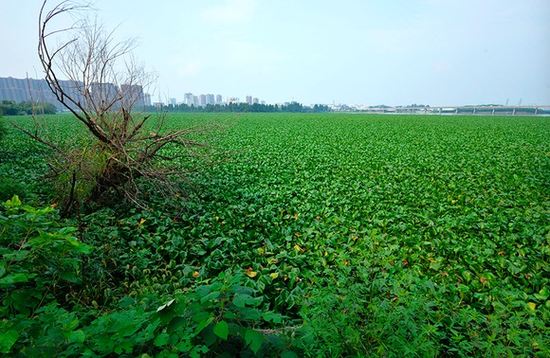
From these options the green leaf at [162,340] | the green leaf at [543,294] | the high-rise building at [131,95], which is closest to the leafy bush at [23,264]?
the green leaf at [162,340]

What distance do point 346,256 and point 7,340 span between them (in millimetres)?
2194

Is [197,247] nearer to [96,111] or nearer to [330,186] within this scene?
[96,111]

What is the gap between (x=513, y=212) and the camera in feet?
14.4

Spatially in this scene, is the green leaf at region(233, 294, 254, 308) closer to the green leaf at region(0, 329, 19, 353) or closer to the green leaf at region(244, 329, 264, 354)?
the green leaf at region(244, 329, 264, 354)

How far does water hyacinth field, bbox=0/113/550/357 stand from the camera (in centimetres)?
157

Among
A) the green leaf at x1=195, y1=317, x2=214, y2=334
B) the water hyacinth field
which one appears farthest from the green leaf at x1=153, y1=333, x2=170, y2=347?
the green leaf at x1=195, y1=317, x2=214, y2=334

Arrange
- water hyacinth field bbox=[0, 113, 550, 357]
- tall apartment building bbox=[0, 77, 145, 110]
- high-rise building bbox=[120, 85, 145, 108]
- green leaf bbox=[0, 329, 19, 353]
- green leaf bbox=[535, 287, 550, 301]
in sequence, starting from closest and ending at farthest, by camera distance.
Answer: green leaf bbox=[0, 329, 19, 353] < water hyacinth field bbox=[0, 113, 550, 357] < green leaf bbox=[535, 287, 550, 301] < tall apartment building bbox=[0, 77, 145, 110] < high-rise building bbox=[120, 85, 145, 108]

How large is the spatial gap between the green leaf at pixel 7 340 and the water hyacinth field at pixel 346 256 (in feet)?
1.02

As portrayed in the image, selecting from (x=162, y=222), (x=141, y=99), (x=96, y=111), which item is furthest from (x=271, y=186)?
(x=96, y=111)

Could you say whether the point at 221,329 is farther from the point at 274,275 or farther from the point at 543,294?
the point at 543,294

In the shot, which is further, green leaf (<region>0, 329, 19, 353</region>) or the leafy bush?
the leafy bush

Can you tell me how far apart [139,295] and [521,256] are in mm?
3998

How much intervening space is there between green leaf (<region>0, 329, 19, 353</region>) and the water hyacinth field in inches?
12.2

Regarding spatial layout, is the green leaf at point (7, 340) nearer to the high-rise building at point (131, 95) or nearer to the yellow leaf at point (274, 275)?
the yellow leaf at point (274, 275)
